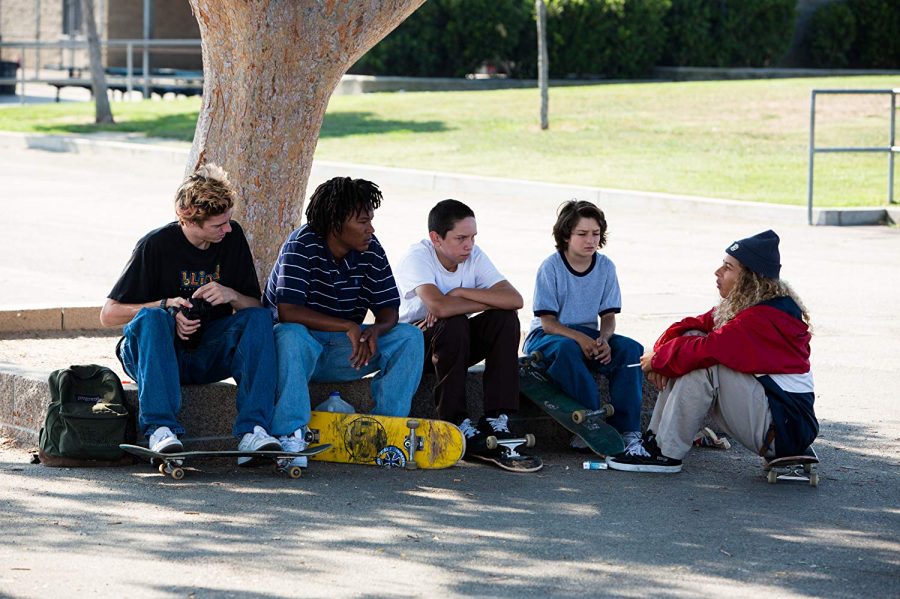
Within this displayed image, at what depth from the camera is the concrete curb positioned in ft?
50.8

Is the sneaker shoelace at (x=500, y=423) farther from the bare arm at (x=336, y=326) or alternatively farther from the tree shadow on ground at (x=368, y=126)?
the tree shadow on ground at (x=368, y=126)

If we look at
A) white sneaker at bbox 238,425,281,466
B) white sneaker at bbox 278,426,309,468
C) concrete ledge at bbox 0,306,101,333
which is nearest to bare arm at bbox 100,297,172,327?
white sneaker at bbox 238,425,281,466

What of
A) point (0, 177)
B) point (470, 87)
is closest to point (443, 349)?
point (0, 177)

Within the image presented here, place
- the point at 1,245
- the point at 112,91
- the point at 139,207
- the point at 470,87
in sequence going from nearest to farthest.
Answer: the point at 1,245 < the point at 139,207 < the point at 470,87 < the point at 112,91

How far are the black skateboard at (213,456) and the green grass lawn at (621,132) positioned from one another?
441 inches

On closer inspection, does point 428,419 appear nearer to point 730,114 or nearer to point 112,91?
point 730,114

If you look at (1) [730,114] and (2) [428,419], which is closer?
(2) [428,419]

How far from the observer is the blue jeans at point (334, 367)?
6188 mm

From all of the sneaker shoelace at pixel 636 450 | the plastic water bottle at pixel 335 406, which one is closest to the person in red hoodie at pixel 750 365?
the sneaker shoelace at pixel 636 450

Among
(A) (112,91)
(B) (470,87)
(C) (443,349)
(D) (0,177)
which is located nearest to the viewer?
(C) (443,349)

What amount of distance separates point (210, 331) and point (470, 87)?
1060 inches

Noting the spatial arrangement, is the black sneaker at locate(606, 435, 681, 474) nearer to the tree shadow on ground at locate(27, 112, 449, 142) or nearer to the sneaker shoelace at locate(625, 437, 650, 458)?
the sneaker shoelace at locate(625, 437, 650, 458)

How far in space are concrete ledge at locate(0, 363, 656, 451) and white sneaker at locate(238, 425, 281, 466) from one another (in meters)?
0.14

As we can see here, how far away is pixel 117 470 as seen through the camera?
6.10 m
